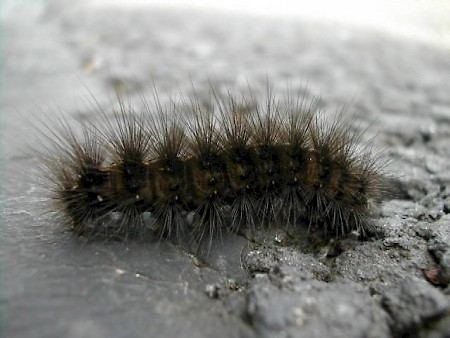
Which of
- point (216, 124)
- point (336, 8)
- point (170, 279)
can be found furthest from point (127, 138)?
point (336, 8)

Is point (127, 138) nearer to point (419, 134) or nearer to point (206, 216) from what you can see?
point (206, 216)

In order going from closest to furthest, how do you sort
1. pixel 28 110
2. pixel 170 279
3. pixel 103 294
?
pixel 103 294, pixel 170 279, pixel 28 110

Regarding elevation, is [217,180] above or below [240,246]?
above

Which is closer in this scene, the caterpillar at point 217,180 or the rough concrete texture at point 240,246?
the rough concrete texture at point 240,246

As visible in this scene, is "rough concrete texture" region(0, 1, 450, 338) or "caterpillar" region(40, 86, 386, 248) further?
"caterpillar" region(40, 86, 386, 248)
